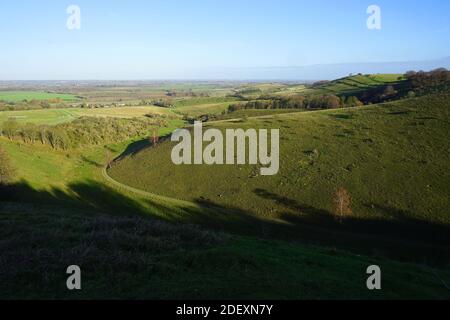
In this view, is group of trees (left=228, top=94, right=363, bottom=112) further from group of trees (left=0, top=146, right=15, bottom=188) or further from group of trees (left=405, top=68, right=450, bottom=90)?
group of trees (left=0, top=146, right=15, bottom=188)

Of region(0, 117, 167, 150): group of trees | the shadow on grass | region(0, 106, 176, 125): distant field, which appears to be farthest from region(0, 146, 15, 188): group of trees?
region(0, 106, 176, 125): distant field

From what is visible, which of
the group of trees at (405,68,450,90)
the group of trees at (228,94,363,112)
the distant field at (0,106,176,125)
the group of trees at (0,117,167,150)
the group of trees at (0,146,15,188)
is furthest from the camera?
the group of trees at (228,94,363,112)

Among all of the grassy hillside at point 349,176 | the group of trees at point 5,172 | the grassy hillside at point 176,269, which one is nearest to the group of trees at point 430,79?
the grassy hillside at point 349,176

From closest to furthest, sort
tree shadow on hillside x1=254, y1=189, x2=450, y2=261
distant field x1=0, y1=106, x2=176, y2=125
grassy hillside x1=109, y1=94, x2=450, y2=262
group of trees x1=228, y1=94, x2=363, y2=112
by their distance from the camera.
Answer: tree shadow on hillside x1=254, y1=189, x2=450, y2=261 → grassy hillside x1=109, y1=94, x2=450, y2=262 → distant field x1=0, y1=106, x2=176, y2=125 → group of trees x1=228, y1=94, x2=363, y2=112

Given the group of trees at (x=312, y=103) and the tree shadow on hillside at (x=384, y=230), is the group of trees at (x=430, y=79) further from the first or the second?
the tree shadow on hillside at (x=384, y=230)

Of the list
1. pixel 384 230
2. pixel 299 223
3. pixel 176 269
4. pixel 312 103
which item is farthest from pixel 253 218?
pixel 312 103

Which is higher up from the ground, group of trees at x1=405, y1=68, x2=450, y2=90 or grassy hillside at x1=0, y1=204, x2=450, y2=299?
group of trees at x1=405, y1=68, x2=450, y2=90

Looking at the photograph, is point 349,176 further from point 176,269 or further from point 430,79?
point 430,79
